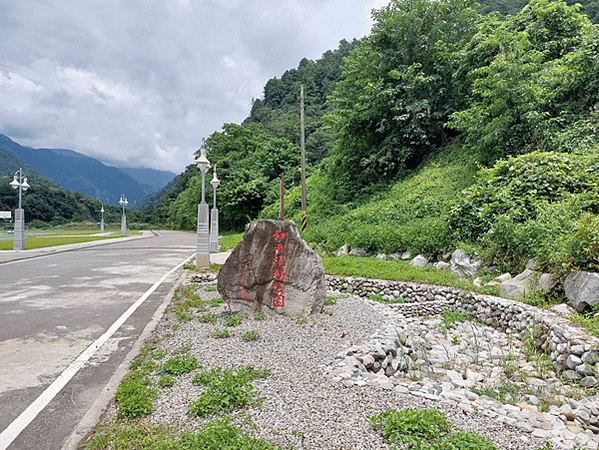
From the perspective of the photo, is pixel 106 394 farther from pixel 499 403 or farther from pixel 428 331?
pixel 428 331

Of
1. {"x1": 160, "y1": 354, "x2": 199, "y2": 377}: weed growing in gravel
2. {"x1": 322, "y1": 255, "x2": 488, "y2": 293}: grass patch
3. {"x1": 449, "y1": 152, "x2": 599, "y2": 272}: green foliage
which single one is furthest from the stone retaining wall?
{"x1": 160, "y1": 354, "x2": 199, "y2": 377}: weed growing in gravel

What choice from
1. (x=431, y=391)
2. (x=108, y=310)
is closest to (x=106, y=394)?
(x=431, y=391)

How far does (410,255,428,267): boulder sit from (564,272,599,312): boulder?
437 centimetres

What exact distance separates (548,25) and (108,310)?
19.7m

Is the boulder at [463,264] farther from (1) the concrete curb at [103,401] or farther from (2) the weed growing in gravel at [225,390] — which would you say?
(1) the concrete curb at [103,401]

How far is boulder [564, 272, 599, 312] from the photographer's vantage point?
593cm

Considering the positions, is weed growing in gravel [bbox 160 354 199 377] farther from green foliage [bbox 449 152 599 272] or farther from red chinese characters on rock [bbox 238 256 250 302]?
green foliage [bbox 449 152 599 272]

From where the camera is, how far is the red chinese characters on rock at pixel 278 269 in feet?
20.6

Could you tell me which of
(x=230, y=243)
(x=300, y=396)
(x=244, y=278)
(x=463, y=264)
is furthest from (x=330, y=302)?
(x=230, y=243)

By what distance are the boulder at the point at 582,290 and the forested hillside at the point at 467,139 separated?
32 centimetres

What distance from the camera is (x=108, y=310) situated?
6910mm

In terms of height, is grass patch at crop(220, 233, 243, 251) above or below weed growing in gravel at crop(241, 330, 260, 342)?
above

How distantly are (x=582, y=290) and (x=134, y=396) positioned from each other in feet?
23.3

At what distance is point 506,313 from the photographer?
23.1 ft
